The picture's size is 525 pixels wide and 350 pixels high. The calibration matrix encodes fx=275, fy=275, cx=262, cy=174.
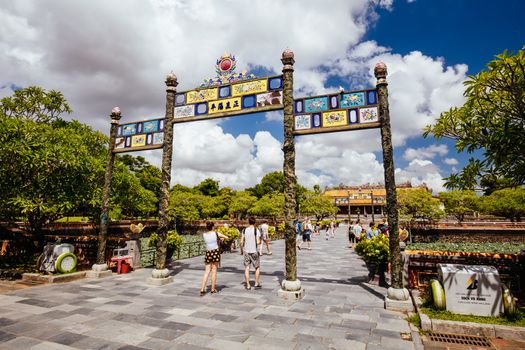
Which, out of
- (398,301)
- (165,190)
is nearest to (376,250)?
(398,301)

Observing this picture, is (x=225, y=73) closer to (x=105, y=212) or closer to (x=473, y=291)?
(x=105, y=212)

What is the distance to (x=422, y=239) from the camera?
22094 millimetres

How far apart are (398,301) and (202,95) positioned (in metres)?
7.69

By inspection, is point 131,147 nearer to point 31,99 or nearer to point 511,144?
point 31,99

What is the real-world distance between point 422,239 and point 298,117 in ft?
65.7

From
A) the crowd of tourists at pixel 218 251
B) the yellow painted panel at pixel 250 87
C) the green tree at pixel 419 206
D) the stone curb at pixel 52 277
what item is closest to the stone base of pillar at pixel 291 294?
the crowd of tourists at pixel 218 251

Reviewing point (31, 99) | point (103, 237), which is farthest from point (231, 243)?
point (31, 99)

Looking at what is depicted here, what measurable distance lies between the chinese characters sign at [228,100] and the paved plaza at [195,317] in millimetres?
5068

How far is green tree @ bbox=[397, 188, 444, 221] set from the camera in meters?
31.3

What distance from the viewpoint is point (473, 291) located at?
5.02 m

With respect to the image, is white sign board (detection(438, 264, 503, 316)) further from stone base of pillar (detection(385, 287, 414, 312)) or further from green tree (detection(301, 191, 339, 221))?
green tree (detection(301, 191, 339, 221))

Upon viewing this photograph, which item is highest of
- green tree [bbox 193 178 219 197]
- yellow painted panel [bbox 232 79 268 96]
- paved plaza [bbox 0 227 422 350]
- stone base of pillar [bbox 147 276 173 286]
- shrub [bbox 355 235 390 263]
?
green tree [bbox 193 178 219 197]

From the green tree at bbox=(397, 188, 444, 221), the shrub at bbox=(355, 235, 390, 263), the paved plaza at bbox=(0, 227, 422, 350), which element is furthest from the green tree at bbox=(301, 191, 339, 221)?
the paved plaza at bbox=(0, 227, 422, 350)

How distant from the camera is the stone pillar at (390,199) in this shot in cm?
593
